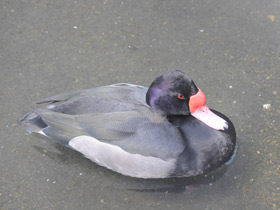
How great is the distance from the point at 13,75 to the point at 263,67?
2.66 metres


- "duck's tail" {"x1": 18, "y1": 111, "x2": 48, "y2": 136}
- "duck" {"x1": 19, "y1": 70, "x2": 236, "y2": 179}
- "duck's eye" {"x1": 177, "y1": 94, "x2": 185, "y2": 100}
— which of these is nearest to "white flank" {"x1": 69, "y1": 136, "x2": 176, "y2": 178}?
"duck" {"x1": 19, "y1": 70, "x2": 236, "y2": 179}

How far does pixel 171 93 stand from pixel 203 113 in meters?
0.35

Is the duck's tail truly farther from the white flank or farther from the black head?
the black head

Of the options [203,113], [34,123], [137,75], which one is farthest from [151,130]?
[137,75]

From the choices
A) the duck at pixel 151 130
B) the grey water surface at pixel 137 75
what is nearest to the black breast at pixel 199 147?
the duck at pixel 151 130

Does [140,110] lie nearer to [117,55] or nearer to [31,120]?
[31,120]

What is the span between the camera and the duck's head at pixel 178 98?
3.06 meters

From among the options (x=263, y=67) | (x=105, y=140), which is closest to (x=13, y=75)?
(x=105, y=140)

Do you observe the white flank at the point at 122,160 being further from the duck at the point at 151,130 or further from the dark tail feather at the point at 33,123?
the dark tail feather at the point at 33,123

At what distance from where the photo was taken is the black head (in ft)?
10.0

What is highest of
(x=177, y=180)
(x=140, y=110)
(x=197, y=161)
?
(x=140, y=110)

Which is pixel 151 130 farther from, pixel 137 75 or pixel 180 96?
pixel 137 75

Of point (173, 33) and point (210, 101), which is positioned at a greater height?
point (173, 33)

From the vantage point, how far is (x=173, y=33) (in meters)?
4.55
